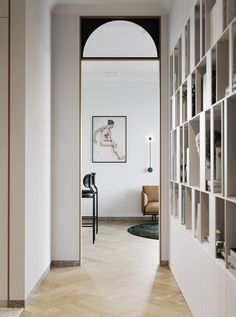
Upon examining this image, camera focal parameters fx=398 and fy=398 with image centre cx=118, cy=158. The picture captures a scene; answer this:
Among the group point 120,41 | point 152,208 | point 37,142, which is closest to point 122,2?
point 120,41

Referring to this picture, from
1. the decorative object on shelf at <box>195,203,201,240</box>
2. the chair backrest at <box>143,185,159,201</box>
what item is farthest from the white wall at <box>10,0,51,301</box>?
the chair backrest at <box>143,185,159,201</box>

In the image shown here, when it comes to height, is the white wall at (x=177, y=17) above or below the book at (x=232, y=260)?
above

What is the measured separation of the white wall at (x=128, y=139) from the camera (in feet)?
28.3

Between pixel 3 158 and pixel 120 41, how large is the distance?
3397mm

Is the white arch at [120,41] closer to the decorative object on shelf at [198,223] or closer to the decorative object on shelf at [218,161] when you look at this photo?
the decorative object on shelf at [198,223]

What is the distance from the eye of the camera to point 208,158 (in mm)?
2691

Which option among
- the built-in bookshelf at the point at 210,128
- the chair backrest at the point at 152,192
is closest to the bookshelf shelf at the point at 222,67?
the built-in bookshelf at the point at 210,128

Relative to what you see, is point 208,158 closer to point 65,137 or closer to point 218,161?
point 218,161

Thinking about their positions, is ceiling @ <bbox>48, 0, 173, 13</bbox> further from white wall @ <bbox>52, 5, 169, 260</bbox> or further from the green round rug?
the green round rug

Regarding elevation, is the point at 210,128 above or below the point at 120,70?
below

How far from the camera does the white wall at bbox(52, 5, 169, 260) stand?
474 centimetres

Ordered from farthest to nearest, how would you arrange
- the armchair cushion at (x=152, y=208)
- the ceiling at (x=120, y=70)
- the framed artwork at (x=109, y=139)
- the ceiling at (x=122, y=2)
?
1. the framed artwork at (x=109, y=139)
2. the armchair cushion at (x=152, y=208)
3. the ceiling at (x=120, y=70)
4. the ceiling at (x=122, y=2)

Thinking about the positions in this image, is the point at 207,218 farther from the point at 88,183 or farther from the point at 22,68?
the point at 88,183

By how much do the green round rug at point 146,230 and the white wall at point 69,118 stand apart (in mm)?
2078
